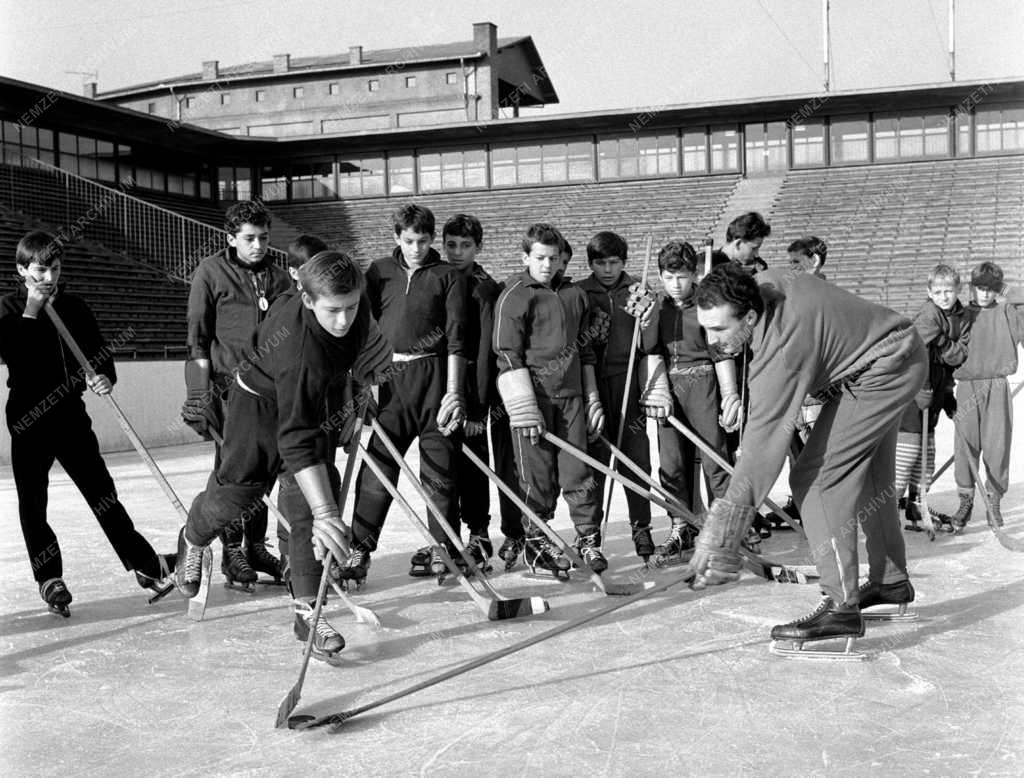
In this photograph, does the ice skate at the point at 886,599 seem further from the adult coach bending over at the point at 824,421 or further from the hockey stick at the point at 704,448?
the hockey stick at the point at 704,448

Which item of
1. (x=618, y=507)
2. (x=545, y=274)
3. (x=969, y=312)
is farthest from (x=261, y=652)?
(x=969, y=312)

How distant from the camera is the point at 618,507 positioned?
6859 millimetres

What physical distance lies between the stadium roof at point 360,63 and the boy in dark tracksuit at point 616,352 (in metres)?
34.7

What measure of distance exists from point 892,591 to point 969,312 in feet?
9.20

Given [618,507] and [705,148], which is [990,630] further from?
[705,148]

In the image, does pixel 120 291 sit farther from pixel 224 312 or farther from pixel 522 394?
pixel 522 394

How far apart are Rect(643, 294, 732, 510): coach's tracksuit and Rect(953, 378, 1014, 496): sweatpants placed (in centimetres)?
176

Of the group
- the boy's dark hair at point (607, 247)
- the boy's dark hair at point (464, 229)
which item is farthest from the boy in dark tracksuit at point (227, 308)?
the boy's dark hair at point (607, 247)

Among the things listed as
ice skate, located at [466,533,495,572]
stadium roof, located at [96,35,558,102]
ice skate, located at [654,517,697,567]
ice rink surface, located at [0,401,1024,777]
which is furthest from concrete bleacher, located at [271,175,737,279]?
ice rink surface, located at [0,401,1024,777]

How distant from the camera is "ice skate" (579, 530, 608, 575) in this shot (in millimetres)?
4516

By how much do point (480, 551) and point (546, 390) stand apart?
0.79m

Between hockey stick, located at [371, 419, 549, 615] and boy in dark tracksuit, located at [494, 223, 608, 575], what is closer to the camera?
hockey stick, located at [371, 419, 549, 615]

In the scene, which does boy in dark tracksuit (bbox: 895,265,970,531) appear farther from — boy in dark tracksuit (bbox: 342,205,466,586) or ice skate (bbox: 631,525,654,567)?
boy in dark tracksuit (bbox: 342,205,466,586)

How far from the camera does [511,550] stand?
4961 millimetres
